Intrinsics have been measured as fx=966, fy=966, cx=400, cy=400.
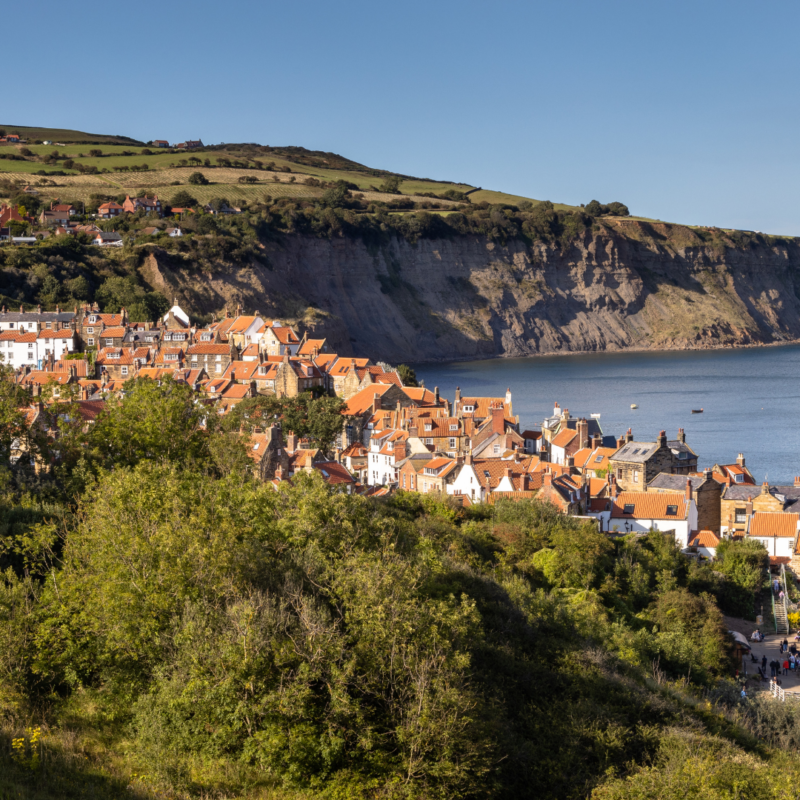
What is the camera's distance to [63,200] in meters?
131

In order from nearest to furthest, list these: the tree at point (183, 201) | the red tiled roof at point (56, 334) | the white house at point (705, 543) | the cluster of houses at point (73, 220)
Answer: the white house at point (705, 543) → the red tiled roof at point (56, 334) → the cluster of houses at point (73, 220) → the tree at point (183, 201)

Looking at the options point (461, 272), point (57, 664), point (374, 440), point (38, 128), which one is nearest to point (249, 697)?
point (57, 664)

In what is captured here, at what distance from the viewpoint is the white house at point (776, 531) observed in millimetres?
41097

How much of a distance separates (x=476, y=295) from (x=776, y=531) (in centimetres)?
13242

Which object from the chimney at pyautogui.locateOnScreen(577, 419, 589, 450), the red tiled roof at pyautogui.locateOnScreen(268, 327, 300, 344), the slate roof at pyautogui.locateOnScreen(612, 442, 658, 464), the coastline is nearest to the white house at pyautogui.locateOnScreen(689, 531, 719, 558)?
the slate roof at pyautogui.locateOnScreen(612, 442, 658, 464)

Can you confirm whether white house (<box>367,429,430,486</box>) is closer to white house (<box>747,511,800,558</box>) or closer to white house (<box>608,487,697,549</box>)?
white house (<box>608,487,697,549</box>)

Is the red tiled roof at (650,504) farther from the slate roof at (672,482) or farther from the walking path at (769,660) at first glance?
the walking path at (769,660)

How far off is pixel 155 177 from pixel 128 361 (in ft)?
279

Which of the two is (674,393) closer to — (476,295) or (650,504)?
(476,295)

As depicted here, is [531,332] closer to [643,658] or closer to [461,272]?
[461,272]

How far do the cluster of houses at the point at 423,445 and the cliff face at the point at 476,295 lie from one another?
35.5 m

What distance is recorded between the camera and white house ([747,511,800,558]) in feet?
135

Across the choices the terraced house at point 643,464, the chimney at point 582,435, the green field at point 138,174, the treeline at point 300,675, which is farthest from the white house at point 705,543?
the green field at point 138,174

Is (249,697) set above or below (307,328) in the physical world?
below
